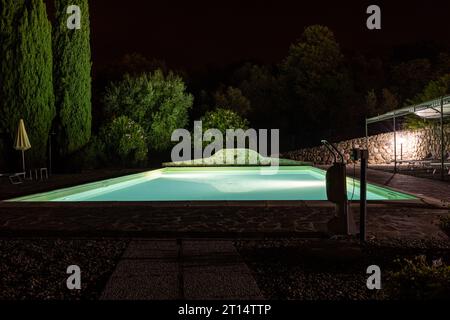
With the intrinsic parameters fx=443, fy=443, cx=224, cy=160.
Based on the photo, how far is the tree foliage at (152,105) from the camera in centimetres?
2169

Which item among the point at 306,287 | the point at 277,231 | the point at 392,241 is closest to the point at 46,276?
the point at 306,287

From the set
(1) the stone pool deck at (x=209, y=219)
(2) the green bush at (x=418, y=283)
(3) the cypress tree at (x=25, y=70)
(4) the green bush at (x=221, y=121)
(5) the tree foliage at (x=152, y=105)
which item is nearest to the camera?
(2) the green bush at (x=418, y=283)

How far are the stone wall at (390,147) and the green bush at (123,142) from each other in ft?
28.8

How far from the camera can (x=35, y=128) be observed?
15.3m

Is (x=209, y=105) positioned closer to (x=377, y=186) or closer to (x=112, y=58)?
(x=112, y=58)

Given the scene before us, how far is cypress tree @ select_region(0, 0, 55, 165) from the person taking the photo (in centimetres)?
1482

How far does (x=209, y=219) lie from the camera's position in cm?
583

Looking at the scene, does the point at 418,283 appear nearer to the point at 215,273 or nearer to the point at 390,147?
the point at 215,273

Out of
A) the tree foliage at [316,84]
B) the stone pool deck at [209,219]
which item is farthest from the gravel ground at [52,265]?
the tree foliage at [316,84]

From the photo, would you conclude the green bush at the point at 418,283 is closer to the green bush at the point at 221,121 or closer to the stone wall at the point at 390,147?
the stone wall at the point at 390,147

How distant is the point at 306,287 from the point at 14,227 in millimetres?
3891

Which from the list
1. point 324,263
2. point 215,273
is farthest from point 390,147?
point 215,273

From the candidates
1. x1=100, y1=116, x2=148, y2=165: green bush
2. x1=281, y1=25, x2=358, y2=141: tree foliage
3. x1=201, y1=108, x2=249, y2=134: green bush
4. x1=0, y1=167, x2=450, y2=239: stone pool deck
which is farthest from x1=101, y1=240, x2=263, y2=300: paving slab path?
x1=281, y1=25, x2=358, y2=141: tree foliage

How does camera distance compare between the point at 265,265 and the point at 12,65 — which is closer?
the point at 265,265
